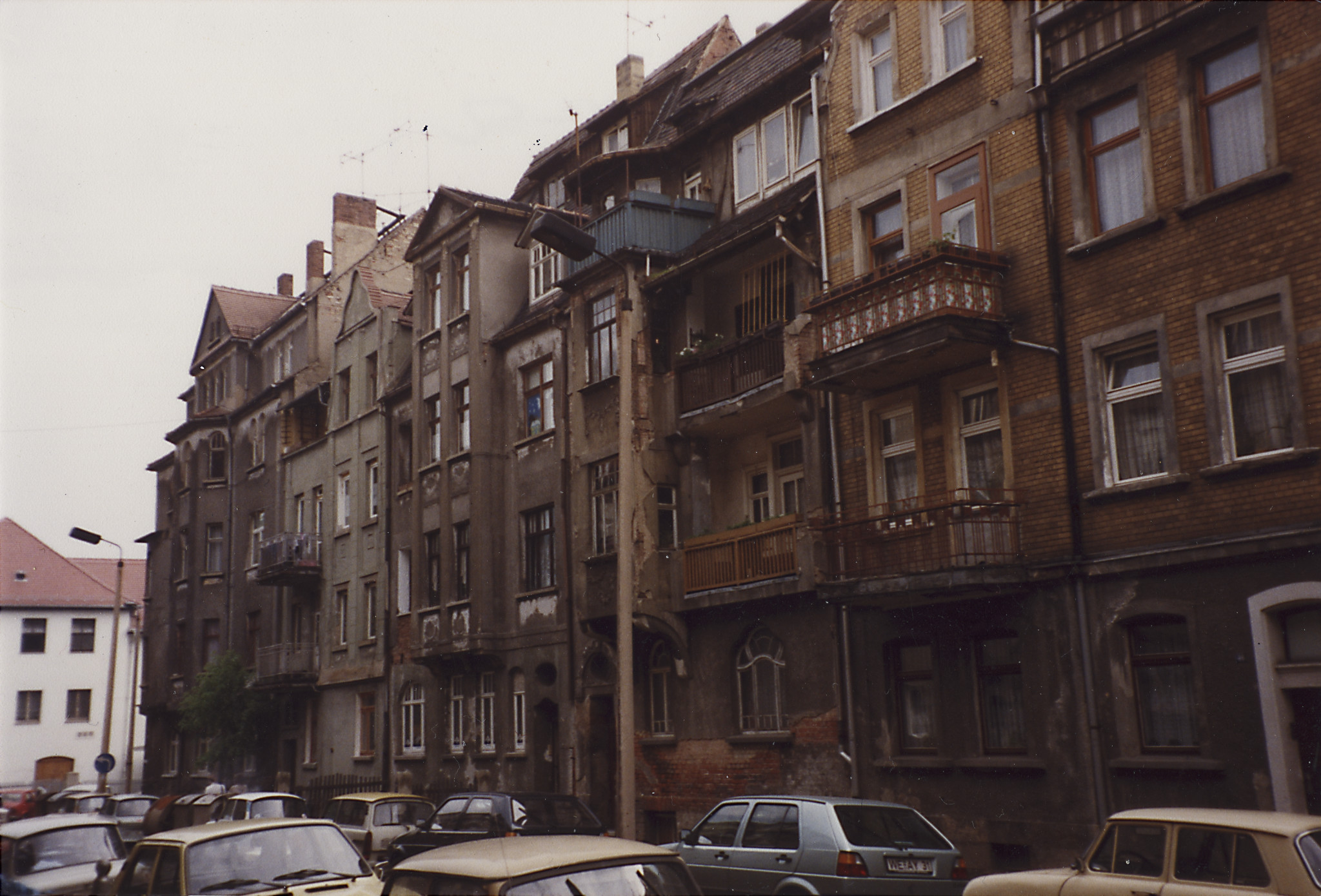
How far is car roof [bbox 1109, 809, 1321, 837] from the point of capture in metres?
8.93

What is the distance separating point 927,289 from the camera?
1756 centimetres

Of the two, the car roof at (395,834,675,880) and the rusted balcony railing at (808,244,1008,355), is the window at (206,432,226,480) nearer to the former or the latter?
the rusted balcony railing at (808,244,1008,355)

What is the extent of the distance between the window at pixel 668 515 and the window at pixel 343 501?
1693 cm

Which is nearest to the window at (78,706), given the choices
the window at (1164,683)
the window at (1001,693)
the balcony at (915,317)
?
the balcony at (915,317)

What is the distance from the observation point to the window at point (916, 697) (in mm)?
18797

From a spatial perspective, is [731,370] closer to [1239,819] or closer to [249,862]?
[249,862]

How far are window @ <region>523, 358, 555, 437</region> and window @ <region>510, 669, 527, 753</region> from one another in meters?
5.69

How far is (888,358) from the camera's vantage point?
18.2 meters

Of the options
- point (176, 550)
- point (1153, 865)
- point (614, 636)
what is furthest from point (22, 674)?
point (1153, 865)

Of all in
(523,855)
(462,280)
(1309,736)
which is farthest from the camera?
(462,280)

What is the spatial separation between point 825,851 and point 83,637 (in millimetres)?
62114

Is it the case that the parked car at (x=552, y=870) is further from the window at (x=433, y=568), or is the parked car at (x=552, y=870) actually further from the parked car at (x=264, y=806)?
the window at (x=433, y=568)

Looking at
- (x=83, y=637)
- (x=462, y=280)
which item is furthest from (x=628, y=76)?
(x=83, y=637)

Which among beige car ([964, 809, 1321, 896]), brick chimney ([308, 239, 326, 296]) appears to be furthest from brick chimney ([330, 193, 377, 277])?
beige car ([964, 809, 1321, 896])
